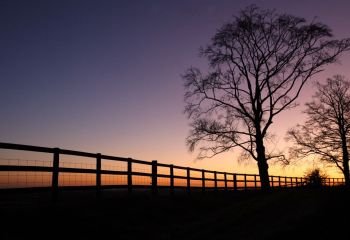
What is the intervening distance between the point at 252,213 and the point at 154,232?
4.42m

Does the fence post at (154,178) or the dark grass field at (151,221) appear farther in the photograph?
the fence post at (154,178)

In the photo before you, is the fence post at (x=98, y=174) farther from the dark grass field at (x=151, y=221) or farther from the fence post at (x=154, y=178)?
the fence post at (x=154, y=178)

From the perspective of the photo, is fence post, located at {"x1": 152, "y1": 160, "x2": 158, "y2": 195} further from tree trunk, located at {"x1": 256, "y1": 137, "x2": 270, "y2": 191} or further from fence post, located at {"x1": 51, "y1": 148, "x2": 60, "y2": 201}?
tree trunk, located at {"x1": 256, "y1": 137, "x2": 270, "y2": 191}

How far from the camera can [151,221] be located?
10758 millimetres

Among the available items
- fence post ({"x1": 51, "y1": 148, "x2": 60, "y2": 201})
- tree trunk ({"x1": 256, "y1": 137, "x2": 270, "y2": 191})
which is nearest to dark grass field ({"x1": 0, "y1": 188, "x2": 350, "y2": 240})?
fence post ({"x1": 51, "y1": 148, "x2": 60, "y2": 201})

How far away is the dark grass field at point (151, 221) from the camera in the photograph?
25.3 ft

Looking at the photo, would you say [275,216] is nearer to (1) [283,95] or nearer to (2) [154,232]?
(2) [154,232]

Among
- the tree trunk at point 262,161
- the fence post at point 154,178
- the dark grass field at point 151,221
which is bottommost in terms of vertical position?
the dark grass field at point 151,221

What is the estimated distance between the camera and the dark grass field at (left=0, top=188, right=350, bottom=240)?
7727mm

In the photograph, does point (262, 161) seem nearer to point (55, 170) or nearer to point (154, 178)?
point (154, 178)

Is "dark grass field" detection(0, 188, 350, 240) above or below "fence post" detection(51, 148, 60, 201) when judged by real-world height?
below

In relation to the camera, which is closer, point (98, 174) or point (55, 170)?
point (55, 170)

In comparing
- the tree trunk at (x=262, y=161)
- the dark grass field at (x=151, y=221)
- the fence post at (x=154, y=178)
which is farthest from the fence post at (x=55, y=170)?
the tree trunk at (x=262, y=161)

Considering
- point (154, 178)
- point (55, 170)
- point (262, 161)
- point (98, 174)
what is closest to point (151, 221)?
point (98, 174)
